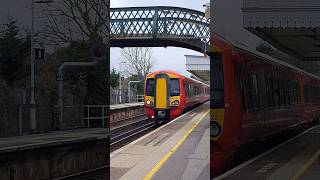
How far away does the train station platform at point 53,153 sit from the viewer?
2162mm

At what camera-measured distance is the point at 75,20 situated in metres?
2.47

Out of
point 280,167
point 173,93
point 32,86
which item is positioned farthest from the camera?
point 173,93

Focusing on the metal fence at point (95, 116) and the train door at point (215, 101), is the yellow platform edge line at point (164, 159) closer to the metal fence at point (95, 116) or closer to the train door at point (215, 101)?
the train door at point (215, 101)

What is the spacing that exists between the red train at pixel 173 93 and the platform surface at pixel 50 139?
484 mm

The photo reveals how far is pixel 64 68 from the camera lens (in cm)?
236

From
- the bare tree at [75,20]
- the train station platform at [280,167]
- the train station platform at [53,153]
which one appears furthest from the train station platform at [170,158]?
the bare tree at [75,20]

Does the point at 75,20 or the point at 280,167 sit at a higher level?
the point at 75,20

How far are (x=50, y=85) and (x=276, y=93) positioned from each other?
157 inches

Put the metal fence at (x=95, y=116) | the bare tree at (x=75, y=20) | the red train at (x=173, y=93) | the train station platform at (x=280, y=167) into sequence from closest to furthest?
1. the bare tree at (x=75, y=20)
2. the metal fence at (x=95, y=116)
3. the red train at (x=173, y=93)
4. the train station platform at (x=280, y=167)

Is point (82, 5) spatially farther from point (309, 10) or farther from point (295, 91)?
point (295, 91)

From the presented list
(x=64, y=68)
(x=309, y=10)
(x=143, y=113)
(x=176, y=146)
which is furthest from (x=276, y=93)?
(x=64, y=68)

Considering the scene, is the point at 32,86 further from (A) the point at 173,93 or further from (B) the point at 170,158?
(A) the point at 173,93

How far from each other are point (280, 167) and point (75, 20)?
3.24 meters

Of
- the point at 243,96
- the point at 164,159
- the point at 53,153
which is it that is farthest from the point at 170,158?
the point at 243,96
